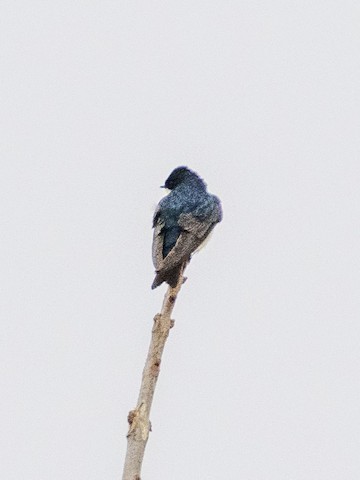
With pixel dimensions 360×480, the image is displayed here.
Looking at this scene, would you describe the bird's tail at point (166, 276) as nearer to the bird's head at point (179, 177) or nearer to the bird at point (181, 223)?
the bird at point (181, 223)

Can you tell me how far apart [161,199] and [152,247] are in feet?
3.77

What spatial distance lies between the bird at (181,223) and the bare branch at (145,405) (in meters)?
1.66

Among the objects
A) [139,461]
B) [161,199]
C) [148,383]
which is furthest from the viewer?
[161,199]

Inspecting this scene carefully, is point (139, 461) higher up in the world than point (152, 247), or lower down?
lower down

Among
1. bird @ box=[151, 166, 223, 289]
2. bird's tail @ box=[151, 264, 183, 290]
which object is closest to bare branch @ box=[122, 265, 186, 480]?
bird's tail @ box=[151, 264, 183, 290]

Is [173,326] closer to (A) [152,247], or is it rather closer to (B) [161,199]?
(A) [152,247]

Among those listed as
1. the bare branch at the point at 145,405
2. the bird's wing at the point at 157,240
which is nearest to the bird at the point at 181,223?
the bird's wing at the point at 157,240

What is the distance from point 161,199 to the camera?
11.5m

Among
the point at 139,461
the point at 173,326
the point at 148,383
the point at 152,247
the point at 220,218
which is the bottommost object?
the point at 139,461

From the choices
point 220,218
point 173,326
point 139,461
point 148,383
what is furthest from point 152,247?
point 139,461

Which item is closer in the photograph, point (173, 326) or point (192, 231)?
point (173, 326)

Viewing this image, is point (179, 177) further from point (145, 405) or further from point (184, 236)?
point (145, 405)

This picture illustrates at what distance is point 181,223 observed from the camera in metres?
11.0

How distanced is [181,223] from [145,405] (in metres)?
4.01
